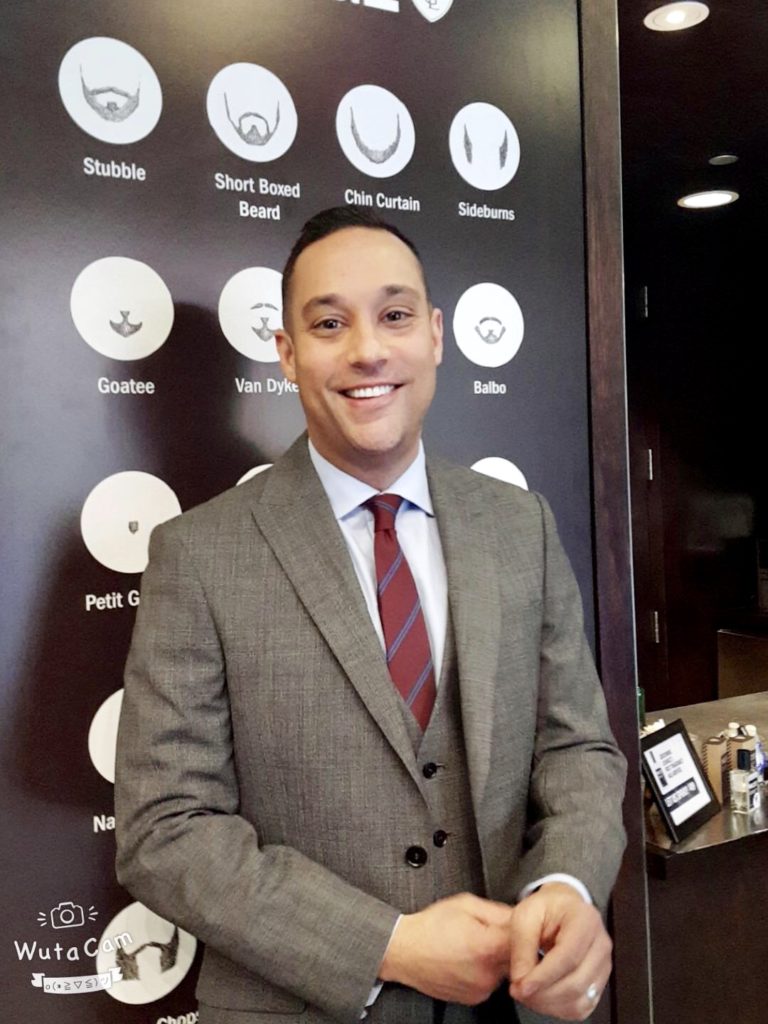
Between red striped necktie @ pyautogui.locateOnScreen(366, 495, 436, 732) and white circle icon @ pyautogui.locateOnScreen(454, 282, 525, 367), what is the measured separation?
1.61 feet

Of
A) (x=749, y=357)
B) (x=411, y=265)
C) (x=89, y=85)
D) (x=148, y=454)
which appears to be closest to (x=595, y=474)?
(x=411, y=265)

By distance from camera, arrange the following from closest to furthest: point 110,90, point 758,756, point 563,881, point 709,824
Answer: point 563,881 < point 110,90 < point 709,824 < point 758,756

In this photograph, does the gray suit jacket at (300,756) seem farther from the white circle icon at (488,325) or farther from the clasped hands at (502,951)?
the white circle icon at (488,325)

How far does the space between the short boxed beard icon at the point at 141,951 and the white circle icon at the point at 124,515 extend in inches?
22.7

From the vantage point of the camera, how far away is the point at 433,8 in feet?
4.85

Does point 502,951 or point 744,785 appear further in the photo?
point 744,785

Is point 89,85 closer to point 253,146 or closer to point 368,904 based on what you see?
point 253,146

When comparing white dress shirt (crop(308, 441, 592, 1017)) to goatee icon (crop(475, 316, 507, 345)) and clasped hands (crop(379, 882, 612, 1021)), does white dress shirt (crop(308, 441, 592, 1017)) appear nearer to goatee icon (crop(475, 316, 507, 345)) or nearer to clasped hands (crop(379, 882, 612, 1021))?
clasped hands (crop(379, 882, 612, 1021))

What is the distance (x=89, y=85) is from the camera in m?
1.24

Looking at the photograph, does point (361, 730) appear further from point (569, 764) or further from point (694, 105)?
point (694, 105)

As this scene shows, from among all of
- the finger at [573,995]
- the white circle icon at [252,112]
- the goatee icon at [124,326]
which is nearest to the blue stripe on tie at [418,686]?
the finger at [573,995]

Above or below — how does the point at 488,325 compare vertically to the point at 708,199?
below

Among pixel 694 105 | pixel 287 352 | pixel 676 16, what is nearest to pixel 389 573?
pixel 287 352

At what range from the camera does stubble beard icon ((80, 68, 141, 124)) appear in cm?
124
